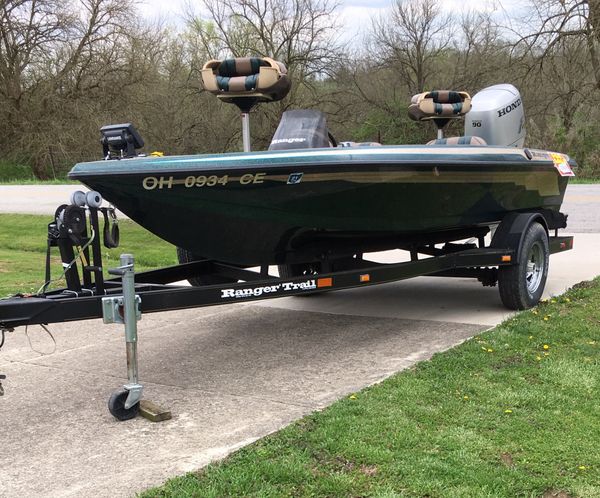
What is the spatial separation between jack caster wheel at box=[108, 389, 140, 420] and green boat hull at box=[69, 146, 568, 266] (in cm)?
118

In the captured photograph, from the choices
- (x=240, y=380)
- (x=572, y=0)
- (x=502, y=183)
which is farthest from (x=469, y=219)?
(x=572, y=0)

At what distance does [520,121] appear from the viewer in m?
7.50

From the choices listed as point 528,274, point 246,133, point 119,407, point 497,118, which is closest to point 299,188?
point 246,133

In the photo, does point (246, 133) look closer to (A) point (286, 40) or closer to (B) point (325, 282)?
(B) point (325, 282)

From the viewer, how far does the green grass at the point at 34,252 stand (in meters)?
8.53

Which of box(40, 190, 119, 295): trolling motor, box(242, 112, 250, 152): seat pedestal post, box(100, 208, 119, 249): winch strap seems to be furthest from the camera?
box(242, 112, 250, 152): seat pedestal post

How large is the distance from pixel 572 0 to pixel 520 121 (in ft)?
66.1

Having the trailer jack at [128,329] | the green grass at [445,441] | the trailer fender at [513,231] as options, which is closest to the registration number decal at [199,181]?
the trailer jack at [128,329]

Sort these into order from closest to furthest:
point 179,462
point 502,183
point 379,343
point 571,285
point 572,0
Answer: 1. point 179,462
2. point 379,343
3. point 502,183
4. point 571,285
5. point 572,0

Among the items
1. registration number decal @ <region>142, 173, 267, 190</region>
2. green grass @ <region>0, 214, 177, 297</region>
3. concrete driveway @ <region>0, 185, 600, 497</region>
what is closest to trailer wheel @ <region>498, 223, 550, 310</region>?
concrete driveway @ <region>0, 185, 600, 497</region>

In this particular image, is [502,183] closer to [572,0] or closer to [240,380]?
[240,380]

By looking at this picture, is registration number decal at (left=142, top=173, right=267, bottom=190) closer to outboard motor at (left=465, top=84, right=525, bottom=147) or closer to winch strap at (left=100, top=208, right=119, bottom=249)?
winch strap at (left=100, top=208, right=119, bottom=249)

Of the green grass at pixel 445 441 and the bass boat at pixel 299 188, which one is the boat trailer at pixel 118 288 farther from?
the green grass at pixel 445 441

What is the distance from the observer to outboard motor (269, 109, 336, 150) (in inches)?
211
